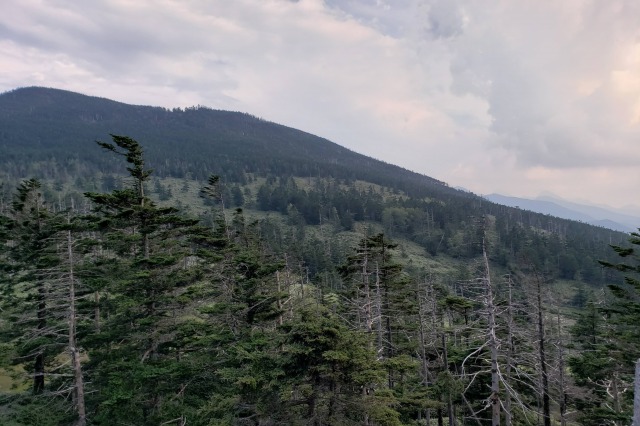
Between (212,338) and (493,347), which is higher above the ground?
(493,347)

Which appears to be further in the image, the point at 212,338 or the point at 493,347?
the point at 212,338

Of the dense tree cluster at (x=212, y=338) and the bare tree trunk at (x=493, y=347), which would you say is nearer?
the dense tree cluster at (x=212, y=338)

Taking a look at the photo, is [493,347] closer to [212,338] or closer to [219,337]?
[219,337]

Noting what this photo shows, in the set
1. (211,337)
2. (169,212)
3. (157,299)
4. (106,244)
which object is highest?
(169,212)

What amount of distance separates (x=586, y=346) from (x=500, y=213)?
6757 inches

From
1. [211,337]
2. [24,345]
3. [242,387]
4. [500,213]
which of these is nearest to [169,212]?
[211,337]

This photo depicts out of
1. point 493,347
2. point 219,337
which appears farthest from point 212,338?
point 493,347

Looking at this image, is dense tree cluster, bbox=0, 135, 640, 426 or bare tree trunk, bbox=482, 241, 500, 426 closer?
dense tree cluster, bbox=0, 135, 640, 426

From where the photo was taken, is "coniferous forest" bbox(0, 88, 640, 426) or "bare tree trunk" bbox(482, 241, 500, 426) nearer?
"coniferous forest" bbox(0, 88, 640, 426)

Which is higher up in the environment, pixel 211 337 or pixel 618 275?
pixel 211 337

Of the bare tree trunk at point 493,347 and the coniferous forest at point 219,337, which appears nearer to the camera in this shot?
the coniferous forest at point 219,337

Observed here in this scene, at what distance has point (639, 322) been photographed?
19.8 meters

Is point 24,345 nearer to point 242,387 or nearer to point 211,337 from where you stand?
point 211,337

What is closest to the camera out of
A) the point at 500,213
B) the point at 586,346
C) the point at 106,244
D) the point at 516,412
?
the point at 106,244
